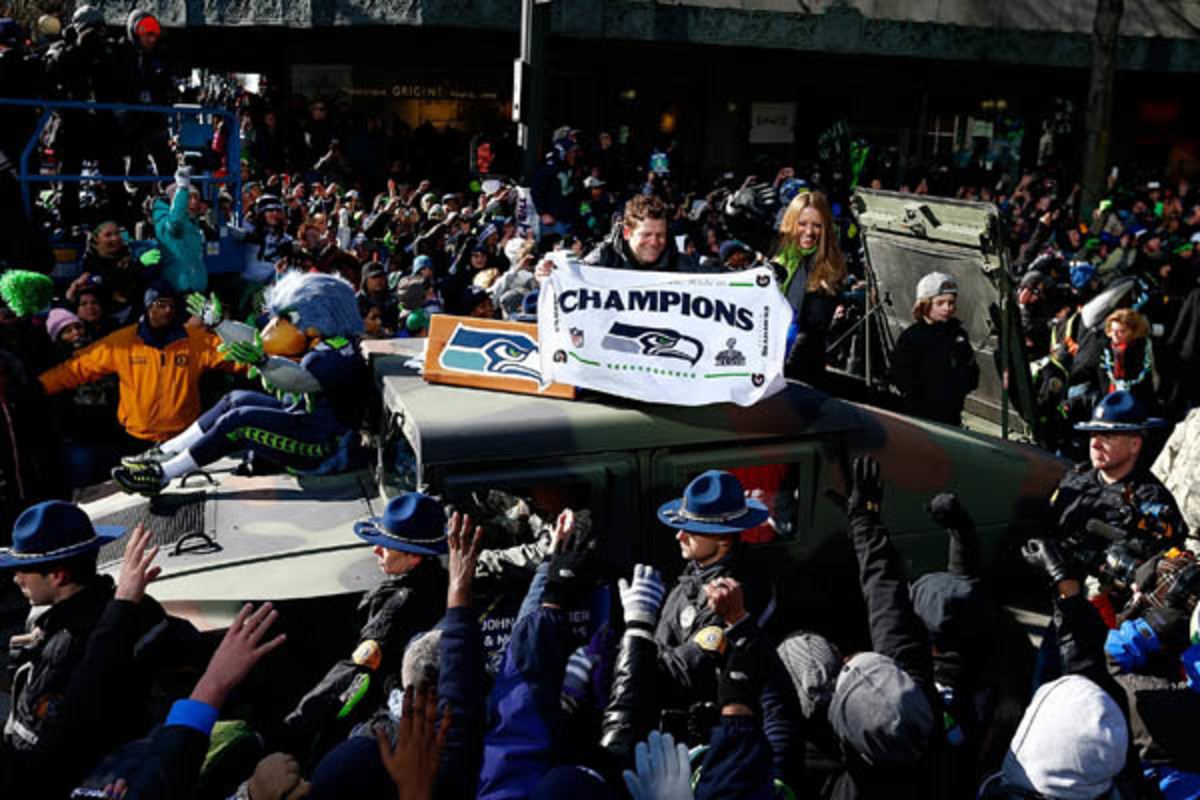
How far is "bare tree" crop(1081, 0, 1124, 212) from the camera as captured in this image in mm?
19141

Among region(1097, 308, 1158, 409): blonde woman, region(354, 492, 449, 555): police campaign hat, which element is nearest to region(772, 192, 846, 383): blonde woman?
region(1097, 308, 1158, 409): blonde woman

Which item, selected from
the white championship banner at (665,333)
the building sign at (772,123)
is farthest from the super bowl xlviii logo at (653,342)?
the building sign at (772,123)

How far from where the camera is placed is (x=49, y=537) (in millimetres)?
3326

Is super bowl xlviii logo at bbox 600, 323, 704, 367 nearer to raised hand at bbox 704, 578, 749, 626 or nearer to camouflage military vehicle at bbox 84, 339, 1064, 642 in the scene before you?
camouflage military vehicle at bbox 84, 339, 1064, 642

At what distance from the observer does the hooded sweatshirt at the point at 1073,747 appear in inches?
107

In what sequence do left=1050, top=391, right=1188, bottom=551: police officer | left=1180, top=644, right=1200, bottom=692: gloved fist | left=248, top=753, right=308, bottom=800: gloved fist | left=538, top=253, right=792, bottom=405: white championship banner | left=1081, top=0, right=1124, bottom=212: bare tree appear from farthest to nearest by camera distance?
left=1081, top=0, right=1124, bottom=212: bare tree
left=1050, top=391, right=1188, bottom=551: police officer
left=538, top=253, right=792, bottom=405: white championship banner
left=1180, top=644, right=1200, bottom=692: gloved fist
left=248, top=753, right=308, bottom=800: gloved fist

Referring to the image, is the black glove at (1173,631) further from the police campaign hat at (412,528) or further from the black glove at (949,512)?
the police campaign hat at (412,528)

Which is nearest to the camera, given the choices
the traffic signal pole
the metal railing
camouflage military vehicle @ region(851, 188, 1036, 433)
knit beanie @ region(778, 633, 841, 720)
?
knit beanie @ region(778, 633, 841, 720)

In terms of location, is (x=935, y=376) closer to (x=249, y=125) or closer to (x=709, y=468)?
(x=709, y=468)

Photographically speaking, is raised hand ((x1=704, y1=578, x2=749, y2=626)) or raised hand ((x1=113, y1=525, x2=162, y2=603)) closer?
raised hand ((x1=113, y1=525, x2=162, y2=603))

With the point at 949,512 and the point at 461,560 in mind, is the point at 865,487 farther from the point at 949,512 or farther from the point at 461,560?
the point at 461,560

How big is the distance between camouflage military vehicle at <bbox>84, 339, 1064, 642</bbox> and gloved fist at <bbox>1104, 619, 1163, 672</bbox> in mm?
1170

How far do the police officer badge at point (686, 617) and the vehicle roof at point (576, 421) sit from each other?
72 cm

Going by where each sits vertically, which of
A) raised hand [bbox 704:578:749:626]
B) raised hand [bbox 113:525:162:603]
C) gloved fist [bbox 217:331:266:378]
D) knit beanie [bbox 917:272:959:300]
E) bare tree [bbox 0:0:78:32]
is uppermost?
bare tree [bbox 0:0:78:32]
